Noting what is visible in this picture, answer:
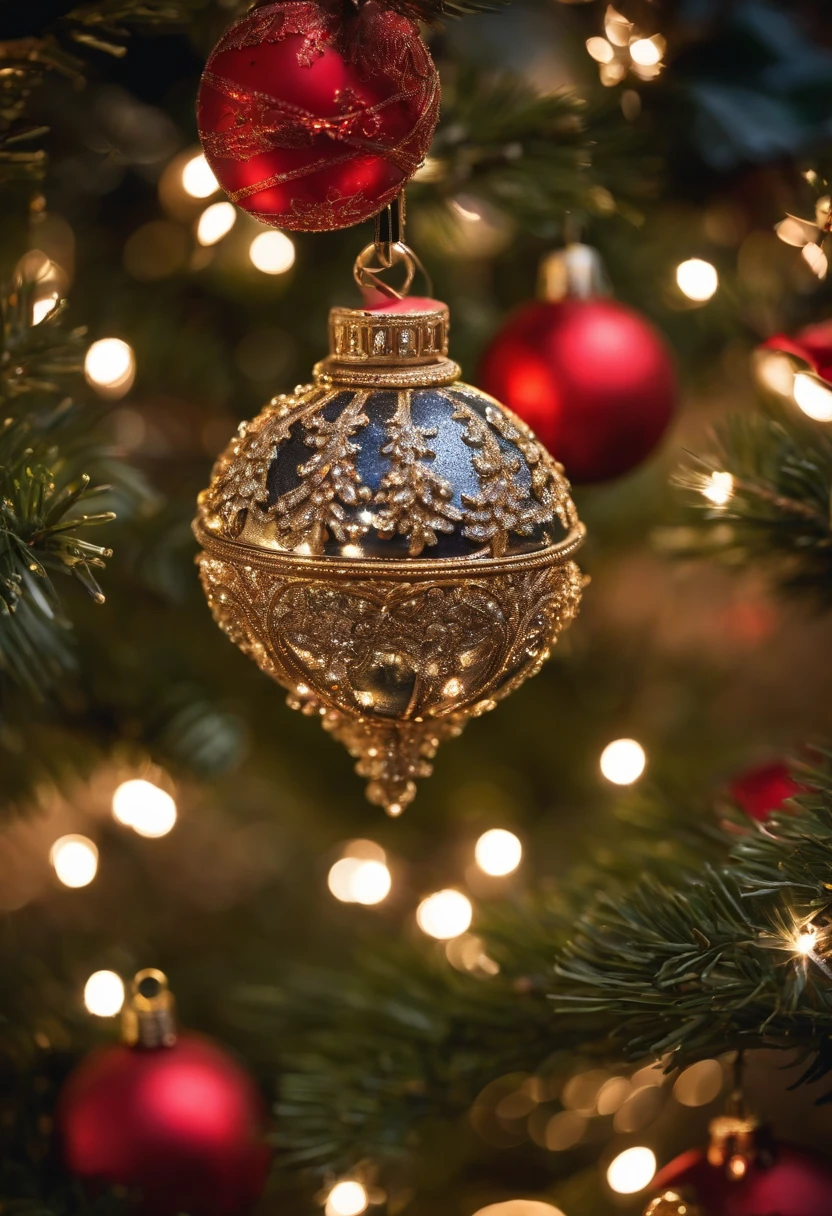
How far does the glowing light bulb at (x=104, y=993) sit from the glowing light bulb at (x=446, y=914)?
0.27 metres

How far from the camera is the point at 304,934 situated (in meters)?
1.25

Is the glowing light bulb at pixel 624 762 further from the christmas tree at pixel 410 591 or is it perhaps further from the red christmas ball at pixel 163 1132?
the red christmas ball at pixel 163 1132

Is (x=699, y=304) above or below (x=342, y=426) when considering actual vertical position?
below

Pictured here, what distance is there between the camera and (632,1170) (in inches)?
30.4

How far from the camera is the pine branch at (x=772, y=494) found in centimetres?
74

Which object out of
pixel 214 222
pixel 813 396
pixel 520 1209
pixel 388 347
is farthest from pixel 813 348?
pixel 520 1209

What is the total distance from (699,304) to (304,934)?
30.3 inches

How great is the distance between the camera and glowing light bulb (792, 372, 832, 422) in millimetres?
698

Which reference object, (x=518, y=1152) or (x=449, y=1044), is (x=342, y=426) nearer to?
(x=449, y=1044)

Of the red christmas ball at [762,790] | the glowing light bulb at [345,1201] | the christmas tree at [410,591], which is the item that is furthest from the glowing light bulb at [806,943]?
the glowing light bulb at [345,1201]

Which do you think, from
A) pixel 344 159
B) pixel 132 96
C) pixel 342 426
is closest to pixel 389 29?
pixel 344 159

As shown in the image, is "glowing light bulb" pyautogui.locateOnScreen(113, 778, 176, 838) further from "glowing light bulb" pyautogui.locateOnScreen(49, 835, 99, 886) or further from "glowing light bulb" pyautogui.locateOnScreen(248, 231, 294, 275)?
"glowing light bulb" pyautogui.locateOnScreen(248, 231, 294, 275)

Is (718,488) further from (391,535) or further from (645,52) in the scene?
(645,52)

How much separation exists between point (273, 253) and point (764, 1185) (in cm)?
78
